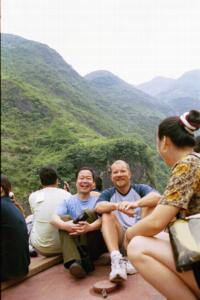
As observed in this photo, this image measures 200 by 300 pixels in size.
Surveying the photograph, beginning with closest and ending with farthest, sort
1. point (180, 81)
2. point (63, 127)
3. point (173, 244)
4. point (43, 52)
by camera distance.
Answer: point (173, 244) → point (63, 127) → point (43, 52) → point (180, 81)

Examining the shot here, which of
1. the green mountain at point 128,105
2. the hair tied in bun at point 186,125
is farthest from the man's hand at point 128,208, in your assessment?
the green mountain at point 128,105

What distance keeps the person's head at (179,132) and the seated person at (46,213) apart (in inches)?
61.4

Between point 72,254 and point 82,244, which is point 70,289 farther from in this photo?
point 82,244

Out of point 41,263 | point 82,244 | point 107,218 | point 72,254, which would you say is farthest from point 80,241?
point 41,263

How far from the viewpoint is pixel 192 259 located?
5.28ft

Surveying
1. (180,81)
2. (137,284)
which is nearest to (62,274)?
(137,284)

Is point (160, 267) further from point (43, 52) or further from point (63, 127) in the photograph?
point (43, 52)

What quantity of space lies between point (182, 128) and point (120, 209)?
0.75 m

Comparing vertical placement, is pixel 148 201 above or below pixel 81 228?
above

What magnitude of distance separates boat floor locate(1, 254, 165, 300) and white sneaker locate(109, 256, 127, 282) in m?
0.07

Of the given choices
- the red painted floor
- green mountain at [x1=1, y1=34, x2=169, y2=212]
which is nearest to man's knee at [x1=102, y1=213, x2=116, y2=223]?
the red painted floor

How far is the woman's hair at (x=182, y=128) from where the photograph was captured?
1907mm

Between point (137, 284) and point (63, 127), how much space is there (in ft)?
114

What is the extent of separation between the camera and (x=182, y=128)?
1.92 m
